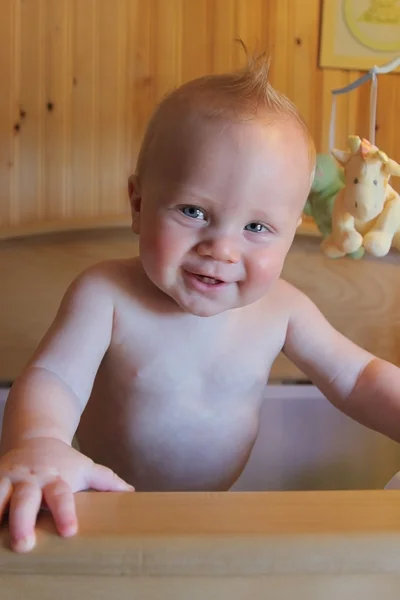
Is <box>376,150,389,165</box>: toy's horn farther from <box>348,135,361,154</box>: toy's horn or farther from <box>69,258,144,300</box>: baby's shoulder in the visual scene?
<box>69,258,144,300</box>: baby's shoulder

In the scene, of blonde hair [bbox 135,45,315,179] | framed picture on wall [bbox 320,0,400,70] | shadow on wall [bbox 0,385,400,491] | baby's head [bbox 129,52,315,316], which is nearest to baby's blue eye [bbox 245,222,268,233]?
baby's head [bbox 129,52,315,316]

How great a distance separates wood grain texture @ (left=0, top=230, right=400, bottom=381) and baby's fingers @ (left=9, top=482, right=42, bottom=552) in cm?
79

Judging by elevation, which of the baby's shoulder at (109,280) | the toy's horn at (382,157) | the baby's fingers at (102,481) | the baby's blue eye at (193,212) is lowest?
the baby's fingers at (102,481)

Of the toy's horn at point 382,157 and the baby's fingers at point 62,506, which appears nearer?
the baby's fingers at point 62,506

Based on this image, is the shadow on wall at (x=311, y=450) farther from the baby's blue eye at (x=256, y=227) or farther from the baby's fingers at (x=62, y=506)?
the baby's fingers at (x=62, y=506)

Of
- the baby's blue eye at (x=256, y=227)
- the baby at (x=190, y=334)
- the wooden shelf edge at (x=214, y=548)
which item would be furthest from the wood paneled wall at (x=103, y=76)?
the wooden shelf edge at (x=214, y=548)

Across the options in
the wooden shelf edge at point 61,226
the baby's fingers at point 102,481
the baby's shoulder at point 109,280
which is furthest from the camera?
the wooden shelf edge at point 61,226

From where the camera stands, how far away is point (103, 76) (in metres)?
1.29

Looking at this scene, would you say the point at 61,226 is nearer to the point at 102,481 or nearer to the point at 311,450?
the point at 311,450

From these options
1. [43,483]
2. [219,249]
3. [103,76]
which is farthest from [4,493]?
[103,76]

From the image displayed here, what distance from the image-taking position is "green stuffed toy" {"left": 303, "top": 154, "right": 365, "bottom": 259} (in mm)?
914

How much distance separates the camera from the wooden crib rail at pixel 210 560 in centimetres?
41

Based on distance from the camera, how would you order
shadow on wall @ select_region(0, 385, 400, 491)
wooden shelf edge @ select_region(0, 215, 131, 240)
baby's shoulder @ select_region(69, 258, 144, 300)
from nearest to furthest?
baby's shoulder @ select_region(69, 258, 144, 300), shadow on wall @ select_region(0, 385, 400, 491), wooden shelf edge @ select_region(0, 215, 131, 240)

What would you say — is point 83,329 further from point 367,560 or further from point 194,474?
point 367,560
